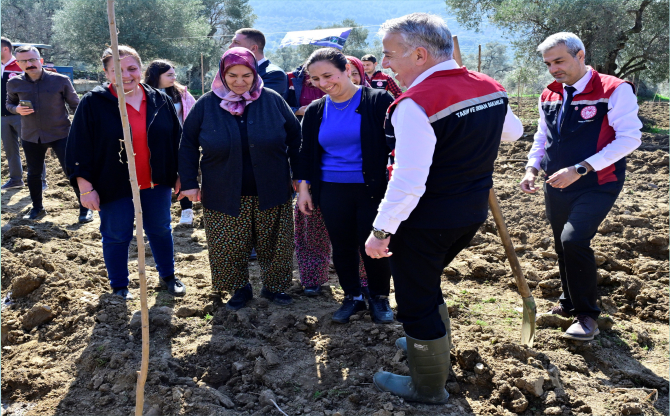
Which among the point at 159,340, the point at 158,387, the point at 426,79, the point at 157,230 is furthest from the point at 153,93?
the point at 426,79

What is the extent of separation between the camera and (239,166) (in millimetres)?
3523

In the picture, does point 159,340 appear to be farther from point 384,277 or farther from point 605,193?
point 605,193

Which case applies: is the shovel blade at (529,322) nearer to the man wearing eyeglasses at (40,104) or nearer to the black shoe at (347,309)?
the black shoe at (347,309)

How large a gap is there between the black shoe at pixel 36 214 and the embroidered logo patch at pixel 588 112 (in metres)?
5.90

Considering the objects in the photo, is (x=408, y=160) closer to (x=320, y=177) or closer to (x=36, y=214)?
(x=320, y=177)

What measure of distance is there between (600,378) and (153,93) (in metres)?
3.47

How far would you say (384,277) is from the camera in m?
3.63

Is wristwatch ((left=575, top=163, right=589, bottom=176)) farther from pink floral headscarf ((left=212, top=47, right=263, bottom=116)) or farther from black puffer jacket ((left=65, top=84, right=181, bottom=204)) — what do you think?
black puffer jacket ((left=65, top=84, right=181, bottom=204))

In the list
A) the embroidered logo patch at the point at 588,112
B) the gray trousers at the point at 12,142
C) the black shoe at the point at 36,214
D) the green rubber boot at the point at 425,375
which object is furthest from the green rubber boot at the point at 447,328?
the gray trousers at the point at 12,142

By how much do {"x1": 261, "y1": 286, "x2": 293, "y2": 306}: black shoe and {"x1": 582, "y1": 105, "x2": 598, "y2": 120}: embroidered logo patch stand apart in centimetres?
239

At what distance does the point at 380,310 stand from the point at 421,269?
1.24 meters

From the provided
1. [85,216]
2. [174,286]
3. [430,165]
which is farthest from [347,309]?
[85,216]

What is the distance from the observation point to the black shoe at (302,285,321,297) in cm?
416

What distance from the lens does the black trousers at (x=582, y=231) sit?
324 cm
